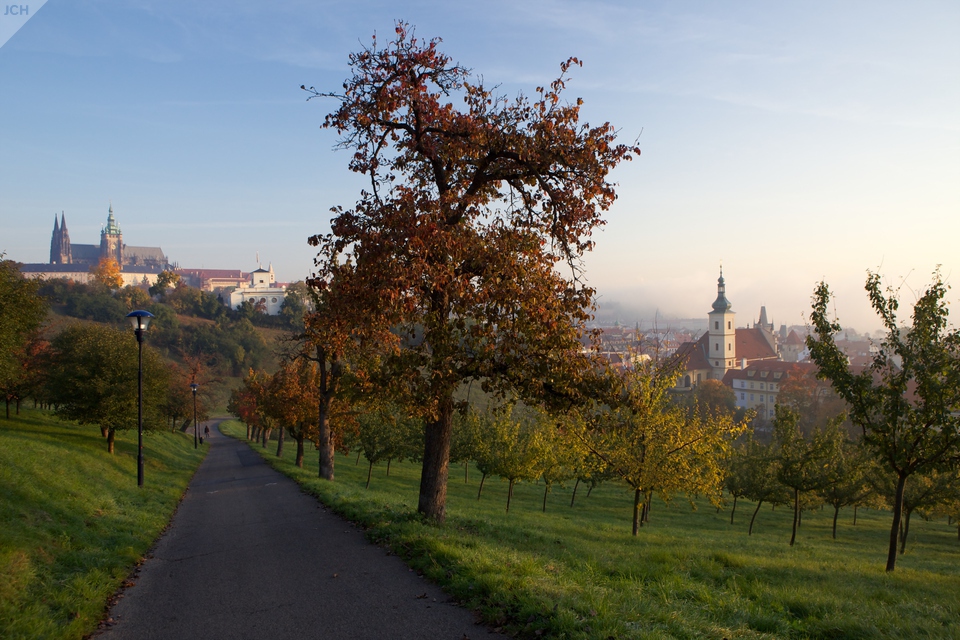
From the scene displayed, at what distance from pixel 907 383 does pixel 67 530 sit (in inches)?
701

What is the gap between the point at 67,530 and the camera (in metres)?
10.6

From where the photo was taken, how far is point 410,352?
402 inches

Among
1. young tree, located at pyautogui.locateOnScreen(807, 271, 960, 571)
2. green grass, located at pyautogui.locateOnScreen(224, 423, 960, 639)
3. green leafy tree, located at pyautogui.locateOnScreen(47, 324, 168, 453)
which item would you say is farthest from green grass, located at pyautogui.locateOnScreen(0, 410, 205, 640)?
young tree, located at pyautogui.locateOnScreen(807, 271, 960, 571)

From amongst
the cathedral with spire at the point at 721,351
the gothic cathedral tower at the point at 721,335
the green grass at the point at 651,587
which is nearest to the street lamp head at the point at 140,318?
the green grass at the point at 651,587

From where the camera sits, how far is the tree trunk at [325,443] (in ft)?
82.3

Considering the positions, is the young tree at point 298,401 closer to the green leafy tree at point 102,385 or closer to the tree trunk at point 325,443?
the tree trunk at point 325,443

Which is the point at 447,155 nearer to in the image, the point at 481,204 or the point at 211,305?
the point at 481,204

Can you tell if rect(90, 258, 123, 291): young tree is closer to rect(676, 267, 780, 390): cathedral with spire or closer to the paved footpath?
rect(676, 267, 780, 390): cathedral with spire

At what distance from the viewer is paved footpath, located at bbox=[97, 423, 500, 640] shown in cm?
631

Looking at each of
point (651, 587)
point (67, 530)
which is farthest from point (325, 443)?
point (651, 587)

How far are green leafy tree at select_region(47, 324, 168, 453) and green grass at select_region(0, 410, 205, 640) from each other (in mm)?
1755

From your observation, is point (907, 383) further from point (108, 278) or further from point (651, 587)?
point (108, 278)

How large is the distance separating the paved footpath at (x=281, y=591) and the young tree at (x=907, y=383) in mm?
11711

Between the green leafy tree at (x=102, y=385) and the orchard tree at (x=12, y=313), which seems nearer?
the orchard tree at (x=12, y=313)
